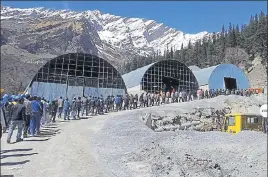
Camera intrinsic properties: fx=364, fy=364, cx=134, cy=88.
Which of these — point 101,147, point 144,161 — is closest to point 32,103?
point 101,147

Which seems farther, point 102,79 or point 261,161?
point 102,79

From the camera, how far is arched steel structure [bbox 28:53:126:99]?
3791 centimetres

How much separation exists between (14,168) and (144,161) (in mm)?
3744

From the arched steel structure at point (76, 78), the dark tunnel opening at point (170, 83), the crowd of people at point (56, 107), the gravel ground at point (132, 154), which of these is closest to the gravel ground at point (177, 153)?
the gravel ground at point (132, 154)

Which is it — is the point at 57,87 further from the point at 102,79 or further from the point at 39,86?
the point at 102,79

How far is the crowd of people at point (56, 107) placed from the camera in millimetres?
13609

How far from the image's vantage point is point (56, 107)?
22828 mm

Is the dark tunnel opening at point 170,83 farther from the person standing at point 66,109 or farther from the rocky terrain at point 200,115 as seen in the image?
the person standing at point 66,109

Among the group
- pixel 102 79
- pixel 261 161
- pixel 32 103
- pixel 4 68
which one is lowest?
pixel 261 161

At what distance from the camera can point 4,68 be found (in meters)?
112

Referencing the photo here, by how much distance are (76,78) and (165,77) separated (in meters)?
11.7

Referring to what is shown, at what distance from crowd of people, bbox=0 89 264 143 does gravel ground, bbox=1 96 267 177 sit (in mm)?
794

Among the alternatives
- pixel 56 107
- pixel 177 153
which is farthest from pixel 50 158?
pixel 56 107

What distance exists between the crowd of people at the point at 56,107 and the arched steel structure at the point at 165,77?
5.14 meters
